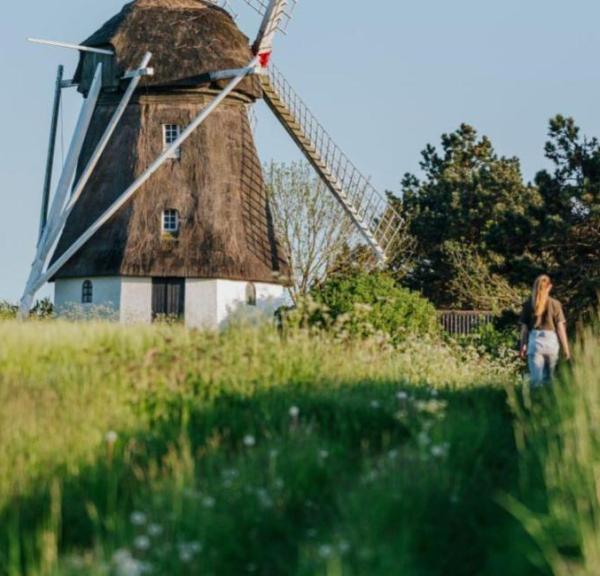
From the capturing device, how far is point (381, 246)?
37406mm

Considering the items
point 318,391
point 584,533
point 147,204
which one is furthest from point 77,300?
point 584,533

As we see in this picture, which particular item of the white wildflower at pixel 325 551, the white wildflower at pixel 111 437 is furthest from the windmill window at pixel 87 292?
the white wildflower at pixel 325 551

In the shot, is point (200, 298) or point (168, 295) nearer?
point (200, 298)

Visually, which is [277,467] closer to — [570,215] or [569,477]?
[569,477]

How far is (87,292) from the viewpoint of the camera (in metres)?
33.5

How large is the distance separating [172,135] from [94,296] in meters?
4.60

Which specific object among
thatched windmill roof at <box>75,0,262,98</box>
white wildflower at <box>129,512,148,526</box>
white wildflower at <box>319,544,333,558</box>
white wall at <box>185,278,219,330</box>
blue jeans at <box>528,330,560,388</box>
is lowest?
white wildflower at <box>319,544,333,558</box>

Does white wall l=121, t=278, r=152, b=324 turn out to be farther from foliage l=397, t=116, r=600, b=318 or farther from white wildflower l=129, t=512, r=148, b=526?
white wildflower l=129, t=512, r=148, b=526

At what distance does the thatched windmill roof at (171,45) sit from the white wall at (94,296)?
5.00 metres

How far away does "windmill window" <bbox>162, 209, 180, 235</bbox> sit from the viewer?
32.8 m

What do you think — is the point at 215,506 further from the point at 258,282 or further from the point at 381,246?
the point at 381,246

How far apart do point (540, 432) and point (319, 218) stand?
33.8m

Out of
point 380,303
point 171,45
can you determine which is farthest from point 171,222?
point 380,303

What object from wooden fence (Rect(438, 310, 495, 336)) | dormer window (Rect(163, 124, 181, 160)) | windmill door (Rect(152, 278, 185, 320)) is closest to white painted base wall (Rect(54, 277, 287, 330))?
windmill door (Rect(152, 278, 185, 320))
